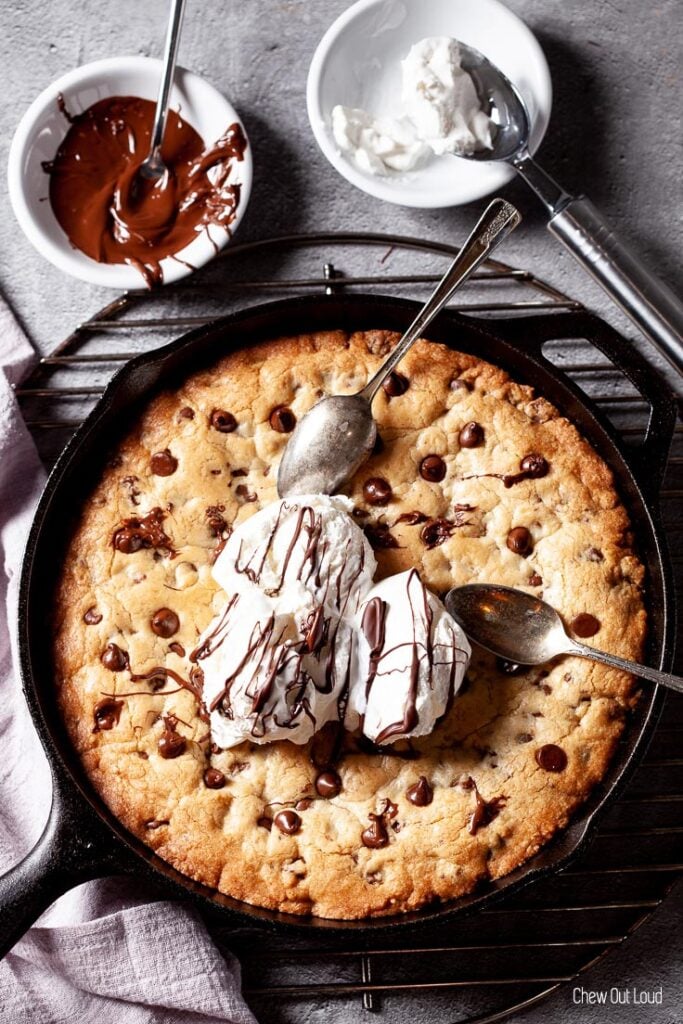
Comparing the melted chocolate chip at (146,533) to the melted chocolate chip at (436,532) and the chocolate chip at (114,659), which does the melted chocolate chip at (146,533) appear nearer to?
the chocolate chip at (114,659)

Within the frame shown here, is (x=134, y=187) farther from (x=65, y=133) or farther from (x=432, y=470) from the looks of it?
(x=432, y=470)

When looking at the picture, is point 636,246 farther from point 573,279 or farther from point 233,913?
point 233,913

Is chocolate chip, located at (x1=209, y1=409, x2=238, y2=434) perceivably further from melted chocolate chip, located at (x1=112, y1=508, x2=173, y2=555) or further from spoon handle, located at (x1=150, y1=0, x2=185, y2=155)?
spoon handle, located at (x1=150, y1=0, x2=185, y2=155)

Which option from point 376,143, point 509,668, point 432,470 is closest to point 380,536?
point 432,470

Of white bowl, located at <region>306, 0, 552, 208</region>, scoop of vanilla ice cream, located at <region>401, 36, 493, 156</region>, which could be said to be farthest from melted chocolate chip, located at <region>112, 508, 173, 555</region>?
scoop of vanilla ice cream, located at <region>401, 36, 493, 156</region>

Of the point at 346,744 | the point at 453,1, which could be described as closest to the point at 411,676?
the point at 346,744
